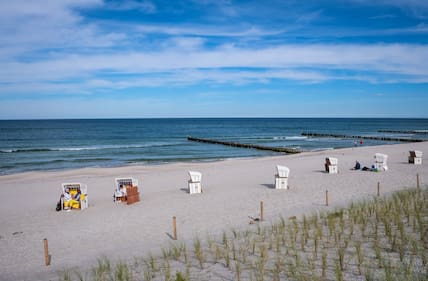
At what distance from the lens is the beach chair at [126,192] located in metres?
14.4

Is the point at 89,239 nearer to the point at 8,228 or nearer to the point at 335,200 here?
the point at 8,228

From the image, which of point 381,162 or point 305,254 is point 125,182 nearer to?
point 305,254

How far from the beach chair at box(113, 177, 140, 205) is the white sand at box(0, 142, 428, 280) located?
1.17 feet

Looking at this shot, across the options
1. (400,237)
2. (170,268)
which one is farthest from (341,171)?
(170,268)

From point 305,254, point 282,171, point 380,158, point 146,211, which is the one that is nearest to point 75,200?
point 146,211

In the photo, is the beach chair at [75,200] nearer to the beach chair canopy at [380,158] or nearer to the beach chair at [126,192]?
the beach chair at [126,192]

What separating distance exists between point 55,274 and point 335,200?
10152 millimetres

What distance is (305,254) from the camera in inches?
297

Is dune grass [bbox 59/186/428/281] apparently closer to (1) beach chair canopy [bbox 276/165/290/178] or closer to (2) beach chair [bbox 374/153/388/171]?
(1) beach chair canopy [bbox 276/165/290/178]

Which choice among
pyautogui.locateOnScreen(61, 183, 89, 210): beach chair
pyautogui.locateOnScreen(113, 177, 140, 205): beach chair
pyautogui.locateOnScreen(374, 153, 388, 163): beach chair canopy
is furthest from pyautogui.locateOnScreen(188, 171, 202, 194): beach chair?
pyautogui.locateOnScreen(374, 153, 388, 163): beach chair canopy

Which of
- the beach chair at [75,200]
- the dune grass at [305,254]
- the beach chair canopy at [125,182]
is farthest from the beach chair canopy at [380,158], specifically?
the beach chair at [75,200]

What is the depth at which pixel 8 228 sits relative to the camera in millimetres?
11453

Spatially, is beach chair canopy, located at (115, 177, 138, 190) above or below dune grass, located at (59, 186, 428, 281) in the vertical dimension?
above

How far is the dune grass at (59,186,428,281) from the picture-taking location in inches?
253
